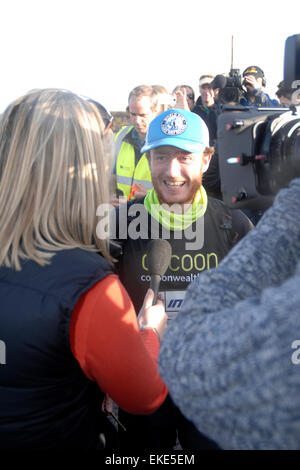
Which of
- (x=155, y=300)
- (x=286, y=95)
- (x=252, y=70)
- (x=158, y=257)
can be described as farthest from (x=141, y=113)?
(x=155, y=300)

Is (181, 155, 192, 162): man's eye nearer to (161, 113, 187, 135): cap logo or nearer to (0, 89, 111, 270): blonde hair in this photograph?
(161, 113, 187, 135): cap logo

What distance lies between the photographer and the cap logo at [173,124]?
206cm

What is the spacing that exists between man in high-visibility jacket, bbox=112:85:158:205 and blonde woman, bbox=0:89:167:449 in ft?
7.09

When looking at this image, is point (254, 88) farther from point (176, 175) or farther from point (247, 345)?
point (247, 345)

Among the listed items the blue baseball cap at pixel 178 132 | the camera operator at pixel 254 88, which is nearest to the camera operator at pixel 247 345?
the blue baseball cap at pixel 178 132

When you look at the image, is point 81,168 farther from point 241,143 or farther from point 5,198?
point 241,143

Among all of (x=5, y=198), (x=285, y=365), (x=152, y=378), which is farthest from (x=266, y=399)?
(x=5, y=198)

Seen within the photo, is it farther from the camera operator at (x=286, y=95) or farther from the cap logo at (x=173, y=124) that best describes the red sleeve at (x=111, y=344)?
the cap logo at (x=173, y=124)

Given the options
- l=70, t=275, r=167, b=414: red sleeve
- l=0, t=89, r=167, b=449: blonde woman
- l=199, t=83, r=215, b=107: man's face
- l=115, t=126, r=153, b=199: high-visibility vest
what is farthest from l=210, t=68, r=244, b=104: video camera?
l=70, t=275, r=167, b=414: red sleeve

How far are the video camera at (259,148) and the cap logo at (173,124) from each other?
901 millimetres

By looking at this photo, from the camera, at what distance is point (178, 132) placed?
206 cm

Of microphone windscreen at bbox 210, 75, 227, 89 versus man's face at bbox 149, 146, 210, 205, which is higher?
microphone windscreen at bbox 210, 75, 227, 89

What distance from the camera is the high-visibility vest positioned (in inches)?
136

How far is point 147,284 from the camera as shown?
1.94 meters
